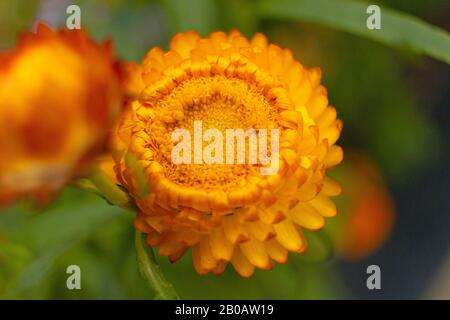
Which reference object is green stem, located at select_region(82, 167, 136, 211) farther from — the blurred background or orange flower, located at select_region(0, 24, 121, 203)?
the blurred background

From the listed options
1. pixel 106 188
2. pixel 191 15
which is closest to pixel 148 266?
pixel 106 188

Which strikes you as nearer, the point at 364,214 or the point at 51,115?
the point at 51,115

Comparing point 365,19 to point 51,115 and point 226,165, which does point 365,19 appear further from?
point 51,115

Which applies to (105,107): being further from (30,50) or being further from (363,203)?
(363,203)

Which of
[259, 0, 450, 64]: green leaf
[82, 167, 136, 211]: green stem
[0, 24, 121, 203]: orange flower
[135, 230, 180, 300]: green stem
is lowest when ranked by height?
[135, 230, 180, 300]: green stem

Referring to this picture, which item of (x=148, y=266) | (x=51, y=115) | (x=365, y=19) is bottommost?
(x=148, y=266)

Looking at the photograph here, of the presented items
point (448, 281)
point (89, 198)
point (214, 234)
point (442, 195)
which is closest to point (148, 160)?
point (214, 234)

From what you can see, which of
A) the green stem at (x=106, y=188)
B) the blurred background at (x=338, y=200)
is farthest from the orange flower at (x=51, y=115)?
the blurred background at (x=338, y=200)

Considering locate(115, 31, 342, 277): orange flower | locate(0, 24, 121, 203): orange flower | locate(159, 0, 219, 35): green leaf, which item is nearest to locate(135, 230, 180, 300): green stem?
locate(115, 31, 342, 277): orange flower
